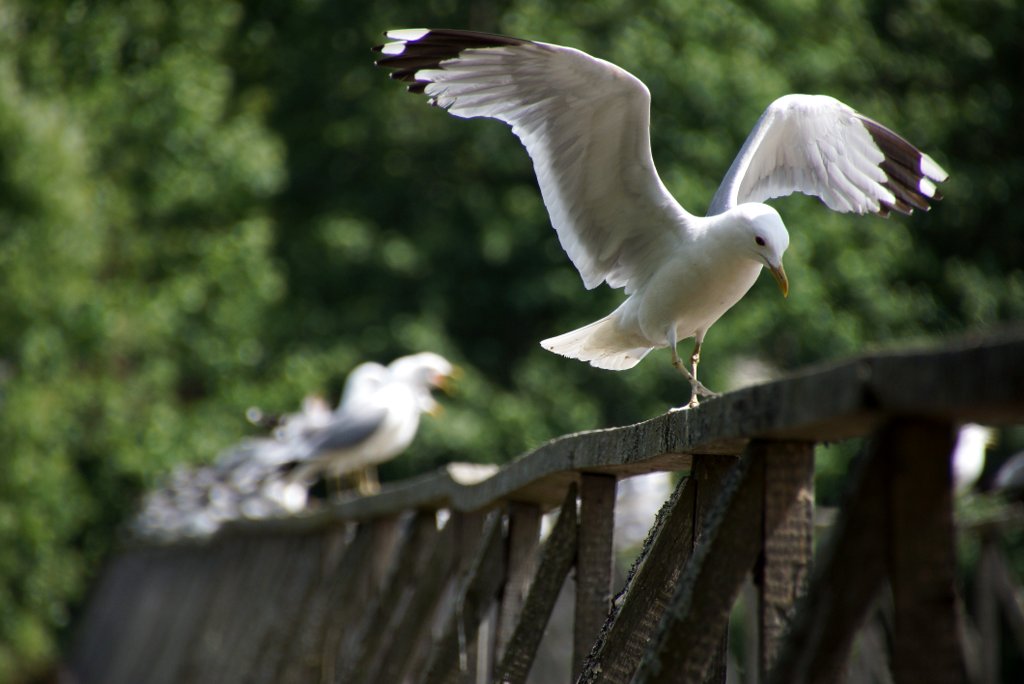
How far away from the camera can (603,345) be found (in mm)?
4652

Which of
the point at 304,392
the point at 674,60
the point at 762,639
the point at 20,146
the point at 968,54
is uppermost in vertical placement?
the point at 968,54

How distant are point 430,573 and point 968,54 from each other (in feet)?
46.6

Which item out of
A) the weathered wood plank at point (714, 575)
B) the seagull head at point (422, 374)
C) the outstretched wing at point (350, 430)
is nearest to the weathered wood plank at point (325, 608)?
the outstretched wing at point (350, 430)

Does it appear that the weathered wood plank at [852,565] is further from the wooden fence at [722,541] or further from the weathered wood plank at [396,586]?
the weathered wood plank at [396,586]

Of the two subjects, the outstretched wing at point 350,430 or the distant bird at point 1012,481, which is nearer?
the distant bird at point 1012,481

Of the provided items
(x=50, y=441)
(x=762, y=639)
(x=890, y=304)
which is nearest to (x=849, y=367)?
(x=762, y=639)

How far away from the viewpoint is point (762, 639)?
1.75 metres

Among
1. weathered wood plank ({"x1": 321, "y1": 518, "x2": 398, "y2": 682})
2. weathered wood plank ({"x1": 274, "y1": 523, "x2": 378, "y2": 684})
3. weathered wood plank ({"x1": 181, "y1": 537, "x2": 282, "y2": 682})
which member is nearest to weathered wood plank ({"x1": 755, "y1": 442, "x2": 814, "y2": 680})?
weathered wood plank ({"x1": 321, "y1": 518, "x2": 398, "y2": 682})

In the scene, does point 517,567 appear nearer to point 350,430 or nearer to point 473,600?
point 473,600

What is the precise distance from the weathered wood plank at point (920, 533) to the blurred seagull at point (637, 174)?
2.27m

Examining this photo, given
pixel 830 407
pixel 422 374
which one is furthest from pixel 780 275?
pixel 422 374

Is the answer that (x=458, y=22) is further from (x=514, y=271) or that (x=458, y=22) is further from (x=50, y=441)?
(x=50, y=441)

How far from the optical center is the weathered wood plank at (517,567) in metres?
3.20

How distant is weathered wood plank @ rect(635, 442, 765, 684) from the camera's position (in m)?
A: 1.72
